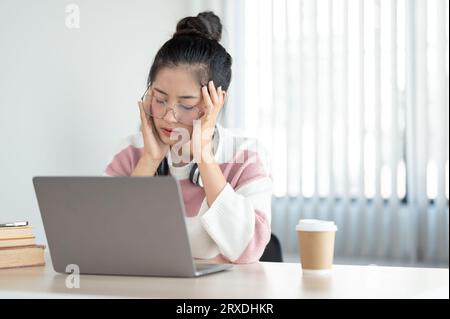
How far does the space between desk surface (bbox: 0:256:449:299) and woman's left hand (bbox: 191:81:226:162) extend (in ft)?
1.26

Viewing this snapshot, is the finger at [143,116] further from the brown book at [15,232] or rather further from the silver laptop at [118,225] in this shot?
the silver laptop at [118,225]

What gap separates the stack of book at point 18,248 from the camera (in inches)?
70.9

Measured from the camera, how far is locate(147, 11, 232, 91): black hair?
2.15m

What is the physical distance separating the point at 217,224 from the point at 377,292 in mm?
547

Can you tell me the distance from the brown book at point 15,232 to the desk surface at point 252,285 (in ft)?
0.39

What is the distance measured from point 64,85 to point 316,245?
1828 mm

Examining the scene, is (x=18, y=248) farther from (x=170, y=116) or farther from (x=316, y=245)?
(x=316, y=245)

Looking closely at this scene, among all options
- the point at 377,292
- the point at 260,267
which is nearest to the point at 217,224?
the point at 260,267

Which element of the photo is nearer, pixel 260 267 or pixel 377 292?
pixel 377 292

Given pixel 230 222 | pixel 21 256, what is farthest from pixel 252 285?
pixel 21 256

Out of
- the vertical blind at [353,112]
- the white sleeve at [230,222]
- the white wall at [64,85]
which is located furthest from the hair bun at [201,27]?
the vertical blind at [353,112]

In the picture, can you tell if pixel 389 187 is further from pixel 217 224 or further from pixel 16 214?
pixel 217 224

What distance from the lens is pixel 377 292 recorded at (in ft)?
4.51

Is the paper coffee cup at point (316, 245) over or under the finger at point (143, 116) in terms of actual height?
under
